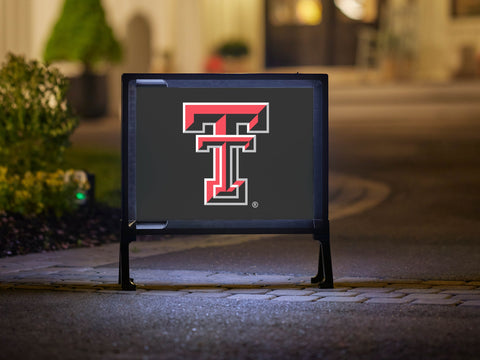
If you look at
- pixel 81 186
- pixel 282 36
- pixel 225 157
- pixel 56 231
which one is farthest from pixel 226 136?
pixel 282 36

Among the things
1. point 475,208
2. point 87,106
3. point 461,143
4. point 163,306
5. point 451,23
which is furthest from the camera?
point 451,23

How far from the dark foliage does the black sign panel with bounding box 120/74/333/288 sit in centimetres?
209

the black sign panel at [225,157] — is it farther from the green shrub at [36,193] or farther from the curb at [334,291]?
the green shrub at [36,193]

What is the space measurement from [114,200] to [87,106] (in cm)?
1289

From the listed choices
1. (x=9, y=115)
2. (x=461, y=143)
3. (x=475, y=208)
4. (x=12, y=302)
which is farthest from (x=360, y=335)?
(x=461, y=143)

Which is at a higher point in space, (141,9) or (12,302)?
(141,9)

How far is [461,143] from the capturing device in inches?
704

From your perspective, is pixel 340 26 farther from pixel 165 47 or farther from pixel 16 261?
pixel 16 261

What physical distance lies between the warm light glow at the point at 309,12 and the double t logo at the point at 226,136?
75.4ft

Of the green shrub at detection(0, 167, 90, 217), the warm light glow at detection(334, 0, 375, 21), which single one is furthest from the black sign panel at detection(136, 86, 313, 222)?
the warm light glow at detection(334, 0, 375, 21)

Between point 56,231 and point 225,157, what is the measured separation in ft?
9.71

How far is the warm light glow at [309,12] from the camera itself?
30.0 metres

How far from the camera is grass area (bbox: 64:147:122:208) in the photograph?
41.1ft

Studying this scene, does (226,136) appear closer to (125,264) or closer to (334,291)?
(125,264)
